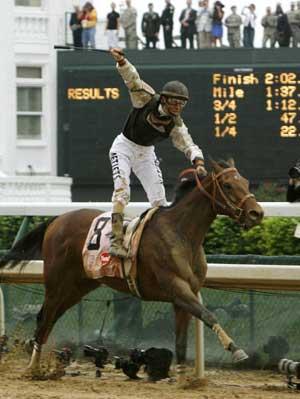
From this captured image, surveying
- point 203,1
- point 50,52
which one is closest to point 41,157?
point 50,52

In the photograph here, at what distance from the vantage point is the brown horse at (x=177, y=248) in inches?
371

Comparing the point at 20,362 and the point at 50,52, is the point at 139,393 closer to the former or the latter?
the point at 20,362

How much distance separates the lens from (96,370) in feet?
33.9

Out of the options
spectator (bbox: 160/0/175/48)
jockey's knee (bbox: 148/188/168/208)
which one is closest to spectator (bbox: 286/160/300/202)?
jockey's knee (bbox: 148/188/168/208)

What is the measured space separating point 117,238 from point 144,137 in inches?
29.0

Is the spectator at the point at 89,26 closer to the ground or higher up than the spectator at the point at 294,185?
higher up

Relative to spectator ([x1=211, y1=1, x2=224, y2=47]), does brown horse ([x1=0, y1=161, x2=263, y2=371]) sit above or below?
below

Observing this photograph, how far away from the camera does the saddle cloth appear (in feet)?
31.9

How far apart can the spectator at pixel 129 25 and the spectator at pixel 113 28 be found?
129 millimetres

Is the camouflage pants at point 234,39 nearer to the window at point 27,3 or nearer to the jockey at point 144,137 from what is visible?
the window at point 27,3

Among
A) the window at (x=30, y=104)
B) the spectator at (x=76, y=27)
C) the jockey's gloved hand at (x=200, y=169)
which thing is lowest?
the jockey's gloved hand at (x=200, y=169)

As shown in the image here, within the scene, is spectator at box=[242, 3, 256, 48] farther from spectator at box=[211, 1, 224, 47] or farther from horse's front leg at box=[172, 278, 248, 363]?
horse's front leg at box=[172, 278, 248, 363]

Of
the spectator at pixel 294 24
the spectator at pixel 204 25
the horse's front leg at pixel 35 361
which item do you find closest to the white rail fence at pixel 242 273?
the horse's front leg at pixel 35 361

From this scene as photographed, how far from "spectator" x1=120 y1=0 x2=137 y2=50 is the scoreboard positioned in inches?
149
